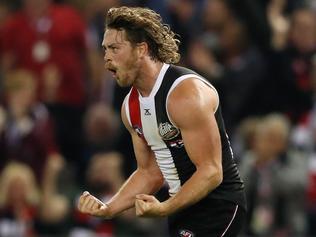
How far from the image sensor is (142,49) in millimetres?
6664

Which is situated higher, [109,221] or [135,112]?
[135,112]

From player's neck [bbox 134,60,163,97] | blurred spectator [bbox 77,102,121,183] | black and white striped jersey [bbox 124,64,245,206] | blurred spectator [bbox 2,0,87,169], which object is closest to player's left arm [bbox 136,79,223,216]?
black and white striped jersey [bbox 124,64,245,206]

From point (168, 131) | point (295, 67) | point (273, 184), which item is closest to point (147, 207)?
point (168, 131)

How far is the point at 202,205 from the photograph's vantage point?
6.75 metres

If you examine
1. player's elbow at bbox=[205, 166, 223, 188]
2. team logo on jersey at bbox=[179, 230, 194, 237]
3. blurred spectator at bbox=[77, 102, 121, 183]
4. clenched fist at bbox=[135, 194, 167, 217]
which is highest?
player's elbow at bbox=[205, 166, 223, 188]

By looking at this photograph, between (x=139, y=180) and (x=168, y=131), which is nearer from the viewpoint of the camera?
(x=168, y=131)

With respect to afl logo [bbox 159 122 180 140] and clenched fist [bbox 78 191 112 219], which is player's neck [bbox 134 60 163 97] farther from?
clenched fist [bbox 78 191 112 219]

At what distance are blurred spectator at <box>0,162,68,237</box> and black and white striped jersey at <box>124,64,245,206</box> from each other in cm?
380

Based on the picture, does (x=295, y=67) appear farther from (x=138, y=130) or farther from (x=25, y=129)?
(x=138, y=130)

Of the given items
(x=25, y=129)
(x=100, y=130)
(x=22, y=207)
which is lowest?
(x=22, y=207)

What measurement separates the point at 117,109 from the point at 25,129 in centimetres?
107

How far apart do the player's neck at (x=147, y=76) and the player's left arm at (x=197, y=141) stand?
24cm

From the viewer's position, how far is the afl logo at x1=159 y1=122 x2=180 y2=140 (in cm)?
660

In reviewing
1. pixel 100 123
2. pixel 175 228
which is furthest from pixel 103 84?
pixel 175 228
